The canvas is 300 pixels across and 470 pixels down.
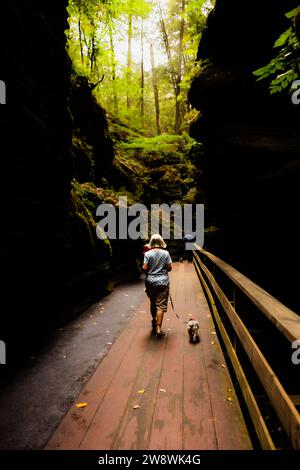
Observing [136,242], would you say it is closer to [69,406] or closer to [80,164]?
[80,164]

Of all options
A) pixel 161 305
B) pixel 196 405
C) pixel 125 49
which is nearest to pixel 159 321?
pixel 161 305

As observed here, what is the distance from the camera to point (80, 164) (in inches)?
473

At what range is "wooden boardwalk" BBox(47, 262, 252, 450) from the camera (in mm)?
2928

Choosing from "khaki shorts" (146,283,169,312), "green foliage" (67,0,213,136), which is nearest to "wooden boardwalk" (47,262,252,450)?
"khaki shorts" (146,283,169,312)

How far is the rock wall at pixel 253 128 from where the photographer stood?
6750mm

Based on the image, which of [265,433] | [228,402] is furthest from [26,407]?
[265,433]

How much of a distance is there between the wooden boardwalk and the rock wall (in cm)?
431

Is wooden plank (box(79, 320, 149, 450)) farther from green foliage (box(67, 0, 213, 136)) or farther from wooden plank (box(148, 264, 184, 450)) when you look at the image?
green foliage (box(67, 0, 213, 136))

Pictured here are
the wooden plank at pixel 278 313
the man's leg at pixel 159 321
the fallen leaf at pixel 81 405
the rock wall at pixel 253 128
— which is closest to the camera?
the wooden plank at pixel 278 313

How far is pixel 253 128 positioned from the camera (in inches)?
293

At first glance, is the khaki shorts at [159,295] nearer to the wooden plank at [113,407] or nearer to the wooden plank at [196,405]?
the wooden plank at [196,405]

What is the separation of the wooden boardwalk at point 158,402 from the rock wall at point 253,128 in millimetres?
4305

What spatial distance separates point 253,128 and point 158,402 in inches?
266

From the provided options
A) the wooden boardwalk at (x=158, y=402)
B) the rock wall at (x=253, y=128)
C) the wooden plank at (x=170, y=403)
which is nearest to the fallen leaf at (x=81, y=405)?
the wooden boardwalk at (x=158, y=402)
